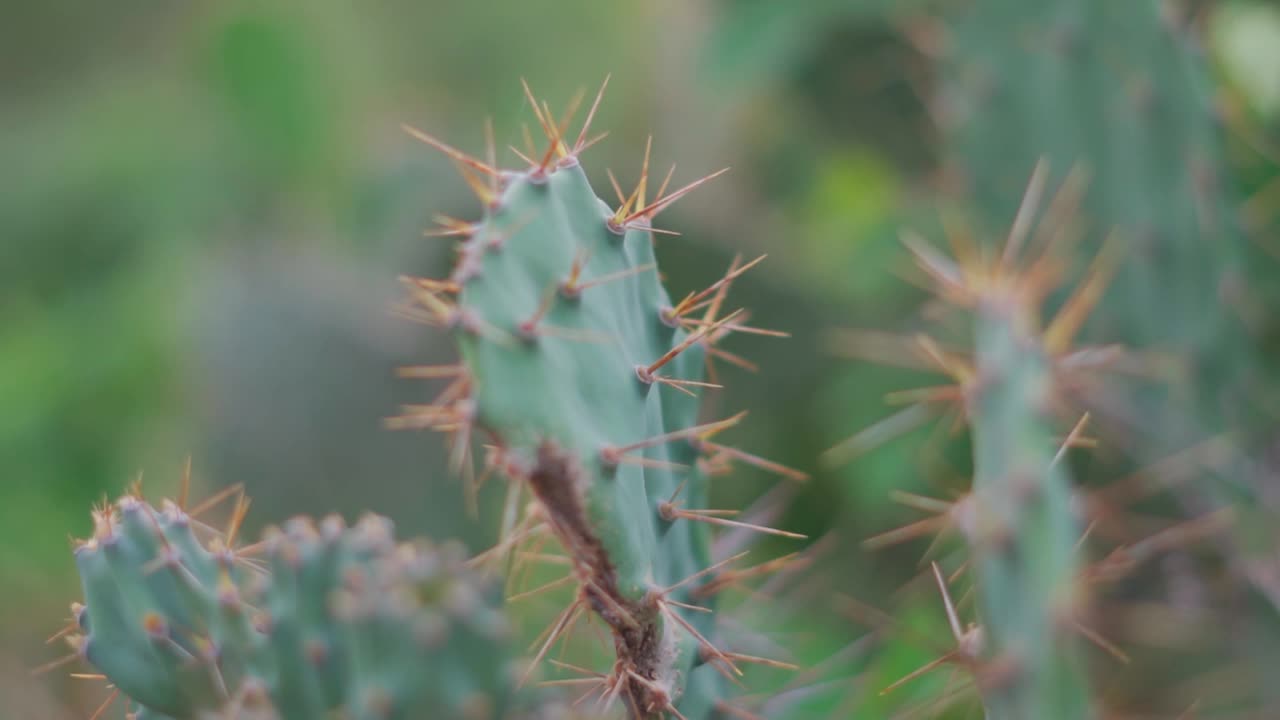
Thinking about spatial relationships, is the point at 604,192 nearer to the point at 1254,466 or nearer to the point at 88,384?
the point at 1254,466

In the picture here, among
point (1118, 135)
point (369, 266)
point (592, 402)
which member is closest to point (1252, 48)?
point (1118, 135)

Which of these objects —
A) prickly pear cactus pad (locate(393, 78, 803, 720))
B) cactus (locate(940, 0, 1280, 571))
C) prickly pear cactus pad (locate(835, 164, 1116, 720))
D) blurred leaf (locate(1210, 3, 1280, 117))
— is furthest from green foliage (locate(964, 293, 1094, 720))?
blurred leaf (locate(1210, 3, 1280, 117))

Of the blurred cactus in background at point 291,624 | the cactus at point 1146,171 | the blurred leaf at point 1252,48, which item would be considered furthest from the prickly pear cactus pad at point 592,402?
the blurred leaf at point 1252,48

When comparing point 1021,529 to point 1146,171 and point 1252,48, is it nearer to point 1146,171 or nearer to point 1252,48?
point 1146,171

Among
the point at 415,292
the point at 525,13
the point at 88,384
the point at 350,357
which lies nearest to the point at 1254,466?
the point at 415,292

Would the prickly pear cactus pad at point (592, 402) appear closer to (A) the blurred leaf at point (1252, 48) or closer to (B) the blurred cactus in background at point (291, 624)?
(B) the blurred cactus in background at point (291, 624)
